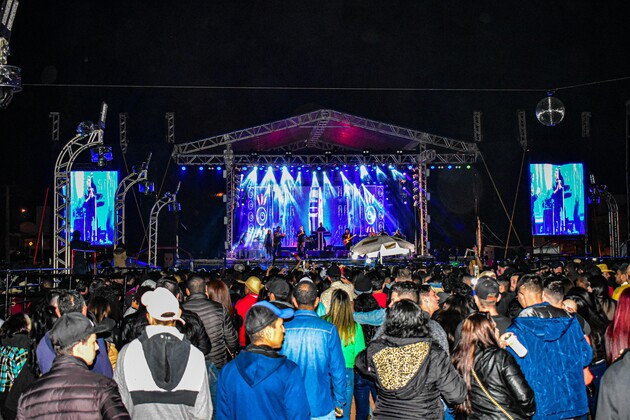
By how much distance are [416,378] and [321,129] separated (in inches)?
897

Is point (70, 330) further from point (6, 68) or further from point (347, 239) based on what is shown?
point (347, 239)

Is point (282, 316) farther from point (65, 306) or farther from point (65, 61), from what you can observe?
point (65, 61)

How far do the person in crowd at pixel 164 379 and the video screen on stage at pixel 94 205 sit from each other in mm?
22531

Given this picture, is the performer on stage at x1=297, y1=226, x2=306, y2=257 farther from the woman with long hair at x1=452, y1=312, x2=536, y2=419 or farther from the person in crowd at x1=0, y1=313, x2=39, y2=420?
the woman with long hair at x1=452, y1=312, x2=536, y2=419

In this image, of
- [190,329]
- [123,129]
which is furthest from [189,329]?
[123,129]

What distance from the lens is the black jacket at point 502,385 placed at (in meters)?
4.11

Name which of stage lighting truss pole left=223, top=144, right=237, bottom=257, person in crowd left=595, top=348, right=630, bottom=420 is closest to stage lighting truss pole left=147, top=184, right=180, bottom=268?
stage lighting truss pole left=223, top=144, right=237, bottom=257

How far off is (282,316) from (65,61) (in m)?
24.7

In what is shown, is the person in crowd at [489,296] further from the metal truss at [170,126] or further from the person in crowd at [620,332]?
the metal truss at [170,126]

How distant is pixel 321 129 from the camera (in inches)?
1045

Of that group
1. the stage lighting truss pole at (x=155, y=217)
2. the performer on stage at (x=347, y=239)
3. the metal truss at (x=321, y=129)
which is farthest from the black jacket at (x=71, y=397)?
the performer on stage at (x=347, y=239)

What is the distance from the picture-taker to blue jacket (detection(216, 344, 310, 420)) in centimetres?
371

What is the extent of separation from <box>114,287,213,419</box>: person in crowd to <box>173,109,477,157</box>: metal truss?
2080 cm

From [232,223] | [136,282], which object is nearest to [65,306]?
[136,282]
